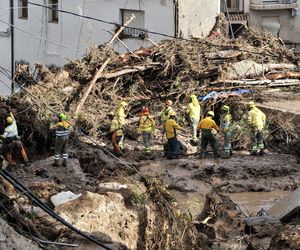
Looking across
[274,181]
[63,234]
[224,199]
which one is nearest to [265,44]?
[274,181]

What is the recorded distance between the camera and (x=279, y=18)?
37.8 m

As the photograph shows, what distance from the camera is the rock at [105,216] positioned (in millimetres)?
8930

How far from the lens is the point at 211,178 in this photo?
17828mm

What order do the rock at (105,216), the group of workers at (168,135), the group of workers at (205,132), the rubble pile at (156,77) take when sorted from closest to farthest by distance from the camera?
the rock at (105,216), the group of workers at (168,135), the group of workers at (205,132), the rubble pile at (156,77)

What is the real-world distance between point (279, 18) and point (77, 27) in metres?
13.2

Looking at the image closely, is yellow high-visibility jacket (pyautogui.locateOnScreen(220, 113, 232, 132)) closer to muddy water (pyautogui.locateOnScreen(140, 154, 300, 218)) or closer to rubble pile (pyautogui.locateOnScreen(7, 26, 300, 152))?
muddy water (pyautogui.locateOnScreen(140, 154, 300, 218))

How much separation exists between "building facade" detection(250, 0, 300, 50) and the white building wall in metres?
10.3

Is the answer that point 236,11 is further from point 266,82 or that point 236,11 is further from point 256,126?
point 256,126

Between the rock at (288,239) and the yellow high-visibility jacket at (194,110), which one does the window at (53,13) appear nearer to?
the yellow high-visibility jacket at (194,110)

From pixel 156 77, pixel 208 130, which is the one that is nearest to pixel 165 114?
pixel 208 130

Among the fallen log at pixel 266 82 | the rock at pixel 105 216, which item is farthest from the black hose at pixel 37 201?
the fallen log at pixel 266 82

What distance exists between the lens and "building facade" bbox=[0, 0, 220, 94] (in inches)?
1126

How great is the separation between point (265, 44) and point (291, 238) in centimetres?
1851

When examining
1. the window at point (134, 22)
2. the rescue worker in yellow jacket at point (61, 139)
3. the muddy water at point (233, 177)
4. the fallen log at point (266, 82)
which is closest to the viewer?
the muddy water at point (233, 177)
